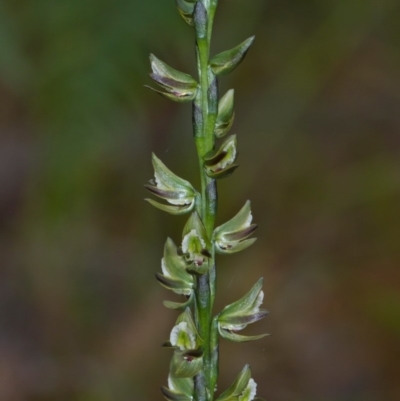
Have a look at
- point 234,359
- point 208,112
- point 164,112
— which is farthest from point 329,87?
point 208,112

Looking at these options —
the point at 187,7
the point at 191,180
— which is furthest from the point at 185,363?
the point at 191,180

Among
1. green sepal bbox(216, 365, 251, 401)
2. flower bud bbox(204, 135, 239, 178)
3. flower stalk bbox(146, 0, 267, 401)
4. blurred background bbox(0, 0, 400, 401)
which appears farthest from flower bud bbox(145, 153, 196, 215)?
blurred background bbox(0, 0, 400, 401)

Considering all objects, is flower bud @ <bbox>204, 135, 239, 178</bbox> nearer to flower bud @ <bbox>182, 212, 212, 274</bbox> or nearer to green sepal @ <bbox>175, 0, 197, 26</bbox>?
flower bud @ <bbox>182, 212, 212, 274</bbox>

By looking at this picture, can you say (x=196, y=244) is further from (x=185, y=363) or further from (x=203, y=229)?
(x=185, y=363)

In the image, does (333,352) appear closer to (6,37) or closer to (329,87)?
(329,87)

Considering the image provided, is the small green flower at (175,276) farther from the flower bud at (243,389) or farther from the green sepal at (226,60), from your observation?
the green sepal at (226,60)

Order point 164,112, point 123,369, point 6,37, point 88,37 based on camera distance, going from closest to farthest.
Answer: point 88,37
point 6,37
point 123,369
point 164,112
